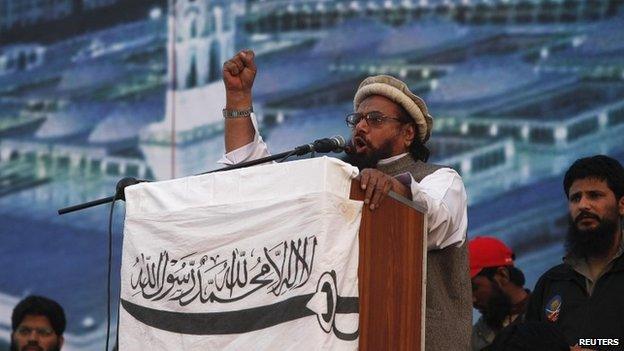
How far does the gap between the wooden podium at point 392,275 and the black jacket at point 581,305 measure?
1.16 metres

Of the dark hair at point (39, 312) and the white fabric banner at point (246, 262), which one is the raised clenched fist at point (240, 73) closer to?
the white fabric banner at point (246, 262)

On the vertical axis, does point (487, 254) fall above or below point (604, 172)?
below

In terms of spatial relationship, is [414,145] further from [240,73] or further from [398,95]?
[240,73]

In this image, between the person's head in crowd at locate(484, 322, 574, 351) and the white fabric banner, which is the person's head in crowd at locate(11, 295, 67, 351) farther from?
the person's head in crowd at locate(484, 322, 574, 351)

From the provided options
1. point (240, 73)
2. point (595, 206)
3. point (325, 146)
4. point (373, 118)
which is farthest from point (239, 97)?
point (595, 206)

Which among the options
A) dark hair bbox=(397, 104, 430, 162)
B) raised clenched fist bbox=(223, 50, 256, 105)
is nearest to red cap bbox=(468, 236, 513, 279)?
dark hair bbox=(397, 104, 430, 162)

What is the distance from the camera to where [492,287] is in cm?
677

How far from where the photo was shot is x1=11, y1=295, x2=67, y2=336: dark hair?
725 cm

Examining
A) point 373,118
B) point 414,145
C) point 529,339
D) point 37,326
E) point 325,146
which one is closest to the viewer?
point 529,339

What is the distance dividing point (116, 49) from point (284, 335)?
4.70 metres

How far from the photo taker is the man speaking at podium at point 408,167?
4527 millimetres

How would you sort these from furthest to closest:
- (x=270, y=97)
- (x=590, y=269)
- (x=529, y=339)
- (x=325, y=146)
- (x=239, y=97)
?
(x=270, y=97) → (x=590, y=269) → (x=239, y=97) → (x=325, y=146) → (x=529, y=339)

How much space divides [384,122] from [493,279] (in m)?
1.98

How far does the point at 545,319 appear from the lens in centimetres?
539
